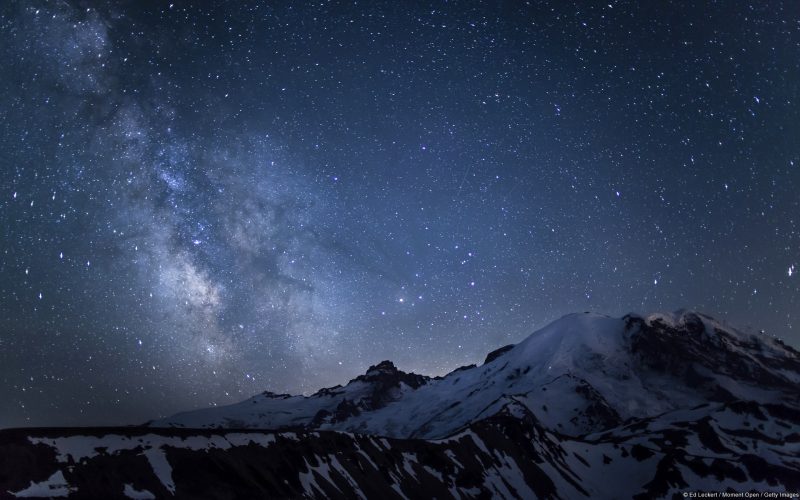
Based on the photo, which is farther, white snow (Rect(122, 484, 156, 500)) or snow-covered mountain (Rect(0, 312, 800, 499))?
snow-covered mountain (Rect(0, 312, 800, 499))

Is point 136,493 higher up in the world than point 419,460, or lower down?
higher up

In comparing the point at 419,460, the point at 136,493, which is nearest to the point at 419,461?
the point at 419,460

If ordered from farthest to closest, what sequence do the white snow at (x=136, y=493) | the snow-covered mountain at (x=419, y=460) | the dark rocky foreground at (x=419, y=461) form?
the snow-covered mountain at (x=419, y=460) < the dark rocky foreground at (x=419, y=461) < the white snow at (x=136, y=493)

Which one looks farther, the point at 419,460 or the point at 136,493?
the point at 419,460

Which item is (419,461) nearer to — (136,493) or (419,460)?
(419,460)

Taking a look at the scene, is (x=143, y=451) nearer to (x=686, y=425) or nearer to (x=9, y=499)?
(x=9, y=499)

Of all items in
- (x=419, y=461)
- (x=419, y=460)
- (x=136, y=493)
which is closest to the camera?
(x=136, y=493)

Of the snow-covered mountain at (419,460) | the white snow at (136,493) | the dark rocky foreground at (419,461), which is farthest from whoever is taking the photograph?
the snow-covered mountain at (419,460)

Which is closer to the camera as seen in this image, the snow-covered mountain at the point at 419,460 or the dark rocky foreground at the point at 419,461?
the dark rocky foreground at the point at 419,461

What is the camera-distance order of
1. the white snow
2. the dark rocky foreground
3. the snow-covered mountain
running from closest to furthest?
the white snow, the dark rocky foreground, the snow-covered mountain

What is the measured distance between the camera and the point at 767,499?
9819 cm

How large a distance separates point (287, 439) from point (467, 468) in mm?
40213

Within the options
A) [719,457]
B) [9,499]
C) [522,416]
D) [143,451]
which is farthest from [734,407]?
[9,499]

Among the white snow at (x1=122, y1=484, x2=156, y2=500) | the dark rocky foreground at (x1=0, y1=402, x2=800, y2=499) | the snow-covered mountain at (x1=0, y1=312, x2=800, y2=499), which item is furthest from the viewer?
the snow-covered mountain at (x1=0, y1=312, x2=800, y2=499)
